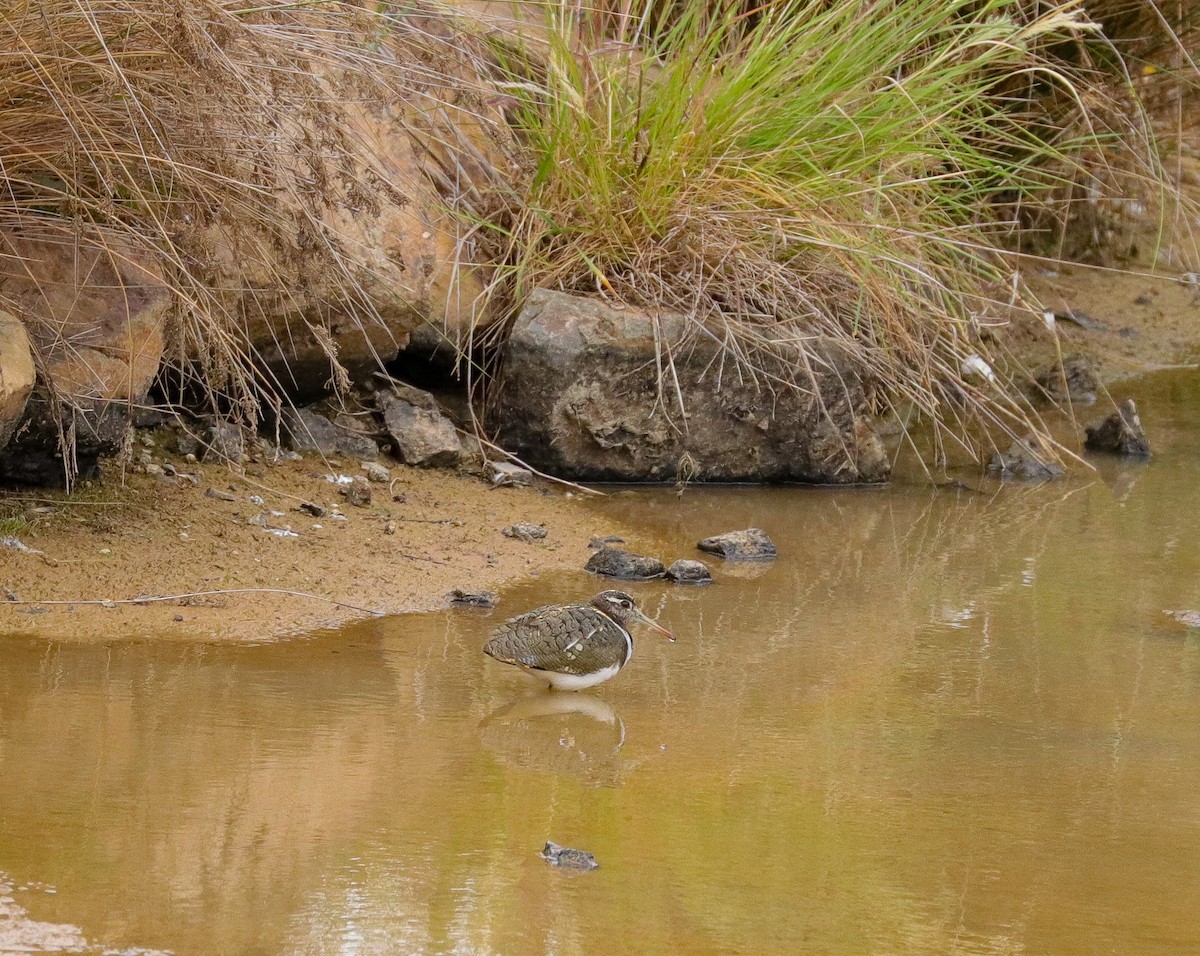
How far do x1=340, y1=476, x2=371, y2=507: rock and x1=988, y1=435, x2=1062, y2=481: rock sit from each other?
311cm

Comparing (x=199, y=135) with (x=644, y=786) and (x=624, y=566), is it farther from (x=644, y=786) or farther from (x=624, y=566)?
(x=644, y=786)

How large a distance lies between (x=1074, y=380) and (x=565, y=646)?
5032 millimetres

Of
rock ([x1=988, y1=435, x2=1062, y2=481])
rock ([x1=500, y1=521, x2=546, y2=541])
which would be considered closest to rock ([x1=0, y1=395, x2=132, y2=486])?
rock ([x1=500, y1=521, x2=546, y2=541])

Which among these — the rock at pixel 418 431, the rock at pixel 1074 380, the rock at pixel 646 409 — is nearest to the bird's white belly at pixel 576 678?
the rock at pixel 418 431

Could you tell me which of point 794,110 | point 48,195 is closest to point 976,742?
point 48,195

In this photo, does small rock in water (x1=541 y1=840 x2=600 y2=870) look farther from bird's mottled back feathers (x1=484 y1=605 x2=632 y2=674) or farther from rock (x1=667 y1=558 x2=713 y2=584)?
rock (x1=667 y1=558 x2=713 y2=584)

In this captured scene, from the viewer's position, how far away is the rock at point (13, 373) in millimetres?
3875

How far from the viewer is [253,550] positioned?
4.61 metres

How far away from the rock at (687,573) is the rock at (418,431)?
1.31m

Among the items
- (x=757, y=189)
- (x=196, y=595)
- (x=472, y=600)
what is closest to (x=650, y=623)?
(x=472, y=600)

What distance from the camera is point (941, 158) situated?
679cm

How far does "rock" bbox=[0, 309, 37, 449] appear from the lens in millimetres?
3875

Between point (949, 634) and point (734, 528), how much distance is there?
4.17 feet

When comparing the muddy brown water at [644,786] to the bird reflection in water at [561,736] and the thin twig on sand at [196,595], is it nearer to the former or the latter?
the bird reflection in water at [561,736]
